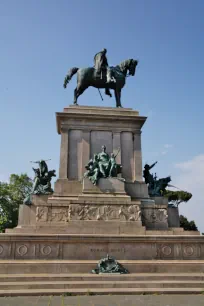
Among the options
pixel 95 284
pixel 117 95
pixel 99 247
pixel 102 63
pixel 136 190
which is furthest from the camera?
pixel 117 95

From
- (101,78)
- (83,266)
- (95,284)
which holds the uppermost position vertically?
(101,78)

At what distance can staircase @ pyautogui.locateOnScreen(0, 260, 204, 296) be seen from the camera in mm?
10938

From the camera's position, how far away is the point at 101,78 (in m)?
21.0

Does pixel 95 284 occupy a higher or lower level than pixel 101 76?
lower

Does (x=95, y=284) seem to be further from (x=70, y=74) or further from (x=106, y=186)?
(x=70, y=74)

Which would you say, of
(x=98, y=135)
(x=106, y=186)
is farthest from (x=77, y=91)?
(x=106, y=186)

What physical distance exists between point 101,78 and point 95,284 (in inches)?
553

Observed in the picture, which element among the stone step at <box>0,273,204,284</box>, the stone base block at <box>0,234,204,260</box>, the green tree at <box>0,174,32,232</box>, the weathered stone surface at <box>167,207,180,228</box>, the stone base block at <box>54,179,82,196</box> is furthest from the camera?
the green tree at <box>0,174,32,232</box>

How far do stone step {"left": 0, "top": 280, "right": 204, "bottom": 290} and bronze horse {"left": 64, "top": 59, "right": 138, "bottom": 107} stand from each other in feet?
41.5

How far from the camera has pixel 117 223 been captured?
1567cm

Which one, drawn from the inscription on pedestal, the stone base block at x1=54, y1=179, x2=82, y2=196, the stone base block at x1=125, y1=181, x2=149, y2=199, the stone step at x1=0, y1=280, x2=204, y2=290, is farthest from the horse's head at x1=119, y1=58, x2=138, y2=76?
the stone step at x1=0, y1=280, x2=204, y2=290

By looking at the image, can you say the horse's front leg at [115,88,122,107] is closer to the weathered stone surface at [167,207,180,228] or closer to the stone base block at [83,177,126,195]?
the stone base block at [83,177,126,195]

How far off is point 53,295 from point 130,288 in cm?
286

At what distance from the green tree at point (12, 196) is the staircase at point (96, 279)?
123 feet
